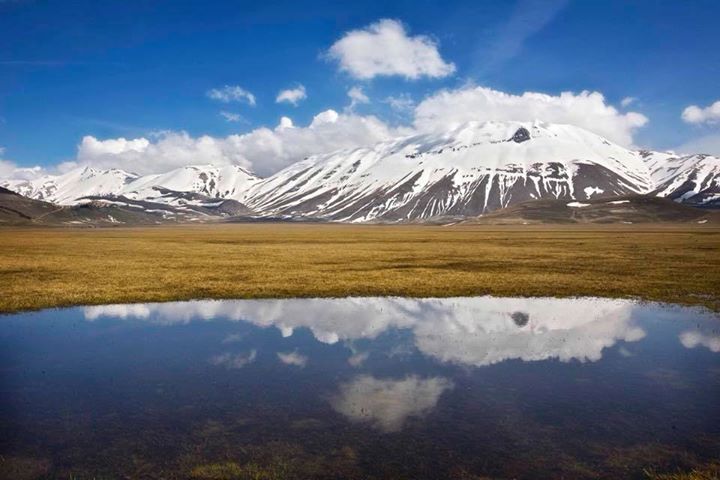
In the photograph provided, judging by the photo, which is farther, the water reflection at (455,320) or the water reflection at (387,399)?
the water reflection at (455,320)

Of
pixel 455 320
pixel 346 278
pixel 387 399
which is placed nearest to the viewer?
pixel 387 399

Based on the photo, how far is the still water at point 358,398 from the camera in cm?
1243

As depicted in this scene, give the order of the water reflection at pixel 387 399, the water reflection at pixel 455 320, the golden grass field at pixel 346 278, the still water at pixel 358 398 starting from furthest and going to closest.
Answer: the golden grass field at pixel 346 278 → the water reflection at pixel 455 320 → the water reflection at pixel 387 399 → the still water at pixel 358 398

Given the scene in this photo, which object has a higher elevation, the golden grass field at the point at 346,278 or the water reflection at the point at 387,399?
the water reflection at the point at 387,399

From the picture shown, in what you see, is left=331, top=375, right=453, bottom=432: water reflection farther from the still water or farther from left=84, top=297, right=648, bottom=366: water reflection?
left=84, top=297, right=648, bottom=366: water reflection

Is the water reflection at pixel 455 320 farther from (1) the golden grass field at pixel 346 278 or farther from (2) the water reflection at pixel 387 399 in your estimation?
(1) the golden grass field at pixel 346 278

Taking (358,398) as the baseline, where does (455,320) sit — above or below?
below

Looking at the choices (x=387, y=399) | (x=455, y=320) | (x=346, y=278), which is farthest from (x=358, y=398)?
(x=346, y=278)

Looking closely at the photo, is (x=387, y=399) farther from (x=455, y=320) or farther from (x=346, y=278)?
(x=346, y=278)

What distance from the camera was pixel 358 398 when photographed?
16.6 m

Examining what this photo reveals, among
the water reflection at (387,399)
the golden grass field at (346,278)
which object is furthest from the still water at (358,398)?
the golden grass field at (346,278)

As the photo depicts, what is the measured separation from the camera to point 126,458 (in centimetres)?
1251

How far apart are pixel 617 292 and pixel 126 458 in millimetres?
37275

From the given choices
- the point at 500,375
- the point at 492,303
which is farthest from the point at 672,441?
the point at 492,303
